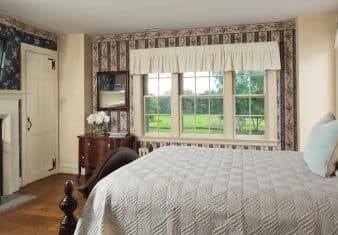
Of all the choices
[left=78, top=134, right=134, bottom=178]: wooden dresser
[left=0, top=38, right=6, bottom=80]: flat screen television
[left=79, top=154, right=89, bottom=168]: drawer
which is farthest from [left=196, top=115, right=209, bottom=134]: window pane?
[left=0, top=38, right=6, bottom=80]: flat screen television

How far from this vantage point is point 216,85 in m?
4.96

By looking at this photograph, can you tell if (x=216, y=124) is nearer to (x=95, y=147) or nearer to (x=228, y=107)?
(x=228, y=107)

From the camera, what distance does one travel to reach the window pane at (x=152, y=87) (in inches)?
207

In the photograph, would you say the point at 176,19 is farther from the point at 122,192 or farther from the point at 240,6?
the point at 122,192

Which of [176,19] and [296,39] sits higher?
[176,19]

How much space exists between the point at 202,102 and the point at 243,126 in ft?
2.52

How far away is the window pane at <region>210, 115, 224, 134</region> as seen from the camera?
4.97 metres

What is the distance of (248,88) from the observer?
4.84 metres

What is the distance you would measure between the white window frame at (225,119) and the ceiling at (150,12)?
2.84ft

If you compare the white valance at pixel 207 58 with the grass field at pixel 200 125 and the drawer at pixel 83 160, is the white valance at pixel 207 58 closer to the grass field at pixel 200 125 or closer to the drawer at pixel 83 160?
the grass field at pixel 200 125

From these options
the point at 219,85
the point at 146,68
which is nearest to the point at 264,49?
the point at 219,85

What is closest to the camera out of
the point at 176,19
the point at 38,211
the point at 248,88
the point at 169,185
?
the point at 169,185

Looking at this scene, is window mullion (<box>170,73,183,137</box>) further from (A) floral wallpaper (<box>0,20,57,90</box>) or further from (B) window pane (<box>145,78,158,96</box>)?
(A) floral wallpaper (<box>0,20,57,90</box>)

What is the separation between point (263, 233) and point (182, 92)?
372 centimetres
